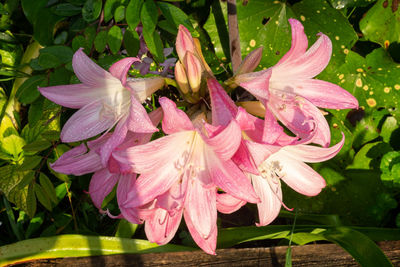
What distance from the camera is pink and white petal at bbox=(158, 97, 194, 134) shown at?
27.2 inches

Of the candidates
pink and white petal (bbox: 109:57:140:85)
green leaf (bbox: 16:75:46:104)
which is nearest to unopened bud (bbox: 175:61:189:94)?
pink and white petal (bbox: 109:57:140:85)

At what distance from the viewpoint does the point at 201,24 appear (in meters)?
1.65

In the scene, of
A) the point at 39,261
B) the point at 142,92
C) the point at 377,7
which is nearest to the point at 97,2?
the point at 142,92

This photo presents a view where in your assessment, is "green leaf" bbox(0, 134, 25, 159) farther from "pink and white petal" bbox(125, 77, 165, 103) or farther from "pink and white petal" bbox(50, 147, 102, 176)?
"pink and white petal" bbox(125, 77, 165, 103)

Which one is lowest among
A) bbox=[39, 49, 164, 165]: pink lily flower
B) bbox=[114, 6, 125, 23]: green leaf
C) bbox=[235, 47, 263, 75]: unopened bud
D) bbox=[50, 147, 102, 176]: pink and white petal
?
bbox=[50, 147, 102, 176]: pink and white petal

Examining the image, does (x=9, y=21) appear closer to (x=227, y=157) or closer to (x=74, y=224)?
(x=74, y=224)

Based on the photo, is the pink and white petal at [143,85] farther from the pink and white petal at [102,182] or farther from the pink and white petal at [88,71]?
the pink and white petal at [102,182]

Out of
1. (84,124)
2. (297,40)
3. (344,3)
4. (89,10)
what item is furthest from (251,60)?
(344,3)

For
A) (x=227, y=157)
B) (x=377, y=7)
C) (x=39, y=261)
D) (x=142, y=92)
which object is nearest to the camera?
(x=227, y=157)

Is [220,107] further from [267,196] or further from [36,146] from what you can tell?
[36,146]

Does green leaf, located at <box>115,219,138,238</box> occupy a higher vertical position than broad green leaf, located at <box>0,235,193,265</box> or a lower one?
lower

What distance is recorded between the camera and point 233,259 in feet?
4.14

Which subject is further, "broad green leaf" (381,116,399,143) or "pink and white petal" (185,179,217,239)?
"broad green leaf" (381,116,399,143)

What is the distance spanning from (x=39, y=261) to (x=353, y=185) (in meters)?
1.40
